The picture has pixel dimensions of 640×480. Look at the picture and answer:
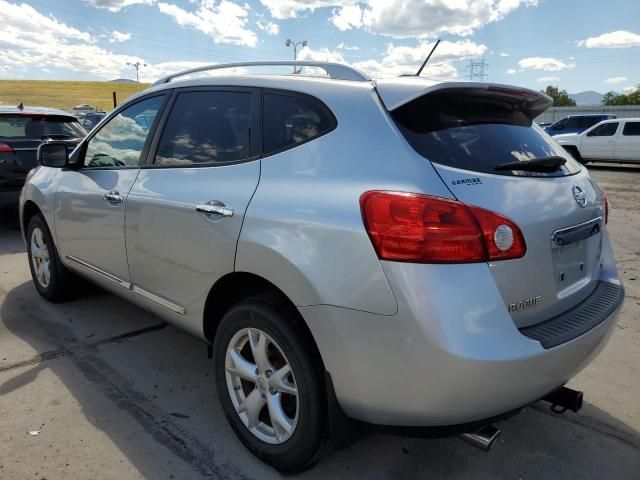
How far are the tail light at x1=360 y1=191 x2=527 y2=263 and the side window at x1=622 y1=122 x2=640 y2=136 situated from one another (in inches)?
698

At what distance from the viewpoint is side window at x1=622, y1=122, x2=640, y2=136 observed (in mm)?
16608

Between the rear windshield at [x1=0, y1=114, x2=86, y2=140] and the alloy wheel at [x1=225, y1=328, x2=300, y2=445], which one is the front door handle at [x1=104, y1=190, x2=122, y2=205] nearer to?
the alloy wheel at [x1=225, y1=328, x2=300, y2=445]

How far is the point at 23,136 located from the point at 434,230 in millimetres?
7297

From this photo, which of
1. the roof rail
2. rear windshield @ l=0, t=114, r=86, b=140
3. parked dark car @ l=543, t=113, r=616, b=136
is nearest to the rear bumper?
the roof rail

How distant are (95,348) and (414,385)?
2.66m

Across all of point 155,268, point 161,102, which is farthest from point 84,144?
point 155,268

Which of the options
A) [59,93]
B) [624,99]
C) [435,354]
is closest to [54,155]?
[435,354]

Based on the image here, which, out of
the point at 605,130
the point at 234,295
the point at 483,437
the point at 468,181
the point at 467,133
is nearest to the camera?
the point at 468,181

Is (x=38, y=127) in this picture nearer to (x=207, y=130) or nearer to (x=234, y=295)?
(x=207, y=130)

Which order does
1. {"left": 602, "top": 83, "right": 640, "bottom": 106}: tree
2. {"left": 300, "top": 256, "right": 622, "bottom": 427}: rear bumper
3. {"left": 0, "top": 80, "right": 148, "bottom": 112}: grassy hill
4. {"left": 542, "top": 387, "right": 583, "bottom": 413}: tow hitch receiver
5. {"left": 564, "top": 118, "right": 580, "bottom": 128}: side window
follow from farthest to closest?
{"left": 0, "top": 80, "right": 148, "bottom": 112}: grassy hill → {"left": 602, "top": 83, "right": 640, "bottom": 106}: tree → {"left": 564, "top": 118, "right": 580, "bottom": 128}: side window → {"left": 542, "top": 387, "right": 583, "bottom": 413}: tow hitch receiver → {"left": 300, "top": 256, "right": 622, "bottom": 427}: rear bumper

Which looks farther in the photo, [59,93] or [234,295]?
[59,93]

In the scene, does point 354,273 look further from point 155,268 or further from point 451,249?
point 155,268

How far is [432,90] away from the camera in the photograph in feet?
6.94

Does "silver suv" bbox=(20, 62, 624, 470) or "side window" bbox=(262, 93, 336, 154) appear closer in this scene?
"silver suv" bbox=(20, 62, 624, 470)
